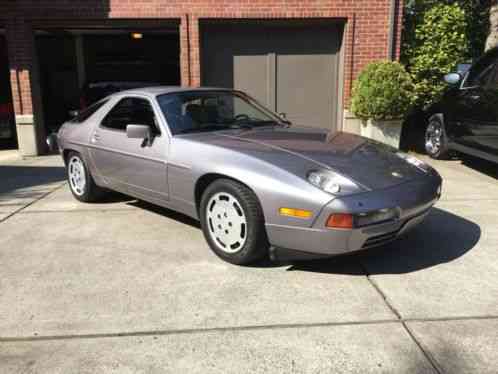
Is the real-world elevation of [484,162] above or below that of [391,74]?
below

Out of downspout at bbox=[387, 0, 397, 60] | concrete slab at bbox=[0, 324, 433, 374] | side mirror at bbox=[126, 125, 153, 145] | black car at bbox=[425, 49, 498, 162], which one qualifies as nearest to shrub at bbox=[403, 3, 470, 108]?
downspout at bbox=[387, 0, 397, 60]

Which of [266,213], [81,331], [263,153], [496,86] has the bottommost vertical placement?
[81,331]

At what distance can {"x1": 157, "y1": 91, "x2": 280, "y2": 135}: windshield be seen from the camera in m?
4.41

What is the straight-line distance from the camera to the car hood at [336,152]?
354 centimetres

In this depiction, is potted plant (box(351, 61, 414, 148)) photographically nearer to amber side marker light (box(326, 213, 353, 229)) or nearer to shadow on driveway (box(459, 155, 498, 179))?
shadow on driveway (box(459, 155, 498, 179))

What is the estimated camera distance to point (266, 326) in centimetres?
290

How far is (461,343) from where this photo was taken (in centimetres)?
270

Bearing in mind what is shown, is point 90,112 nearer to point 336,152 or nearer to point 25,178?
point 25,178

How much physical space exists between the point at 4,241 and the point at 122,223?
1.10 m

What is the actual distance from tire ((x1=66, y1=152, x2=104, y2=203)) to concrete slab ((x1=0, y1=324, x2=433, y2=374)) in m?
2.95

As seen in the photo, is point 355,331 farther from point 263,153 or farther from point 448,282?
point 263,153

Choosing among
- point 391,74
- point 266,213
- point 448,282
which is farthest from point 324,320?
point 391,74

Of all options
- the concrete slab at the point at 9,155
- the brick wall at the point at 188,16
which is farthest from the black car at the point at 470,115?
the concrete slab at the point at 9,155

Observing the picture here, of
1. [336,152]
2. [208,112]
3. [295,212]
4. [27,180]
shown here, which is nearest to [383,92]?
[208,112]
